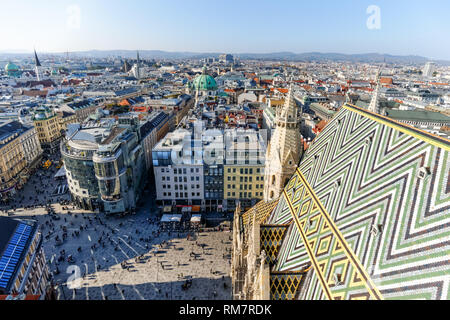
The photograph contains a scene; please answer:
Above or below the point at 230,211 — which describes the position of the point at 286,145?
above

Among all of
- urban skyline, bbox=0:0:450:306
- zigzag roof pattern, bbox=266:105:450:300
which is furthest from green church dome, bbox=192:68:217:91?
zigzag roof pattern, bbox=266:105:450:300

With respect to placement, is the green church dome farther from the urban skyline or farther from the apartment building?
the apartment building

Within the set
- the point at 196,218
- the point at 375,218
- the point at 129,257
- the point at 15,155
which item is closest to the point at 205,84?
the point at 15,155

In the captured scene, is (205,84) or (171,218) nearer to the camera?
(171,218)

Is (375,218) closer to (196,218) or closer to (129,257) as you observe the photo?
(196,218)

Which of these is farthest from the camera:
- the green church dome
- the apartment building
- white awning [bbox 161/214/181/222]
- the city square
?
the green church dome
